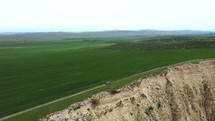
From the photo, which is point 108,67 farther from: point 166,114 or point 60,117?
point 60,117

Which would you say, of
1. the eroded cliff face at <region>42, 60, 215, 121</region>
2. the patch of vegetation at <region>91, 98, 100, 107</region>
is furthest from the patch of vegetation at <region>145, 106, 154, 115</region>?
the patch of vegetation at <region>91, 98, 100, 107</region>

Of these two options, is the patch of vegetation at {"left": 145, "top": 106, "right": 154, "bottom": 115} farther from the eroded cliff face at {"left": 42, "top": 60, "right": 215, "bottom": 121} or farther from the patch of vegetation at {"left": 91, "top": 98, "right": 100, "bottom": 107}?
the patch of vegetation at {"left": 91, "top": 98, "right": 100, "bottom": 107}

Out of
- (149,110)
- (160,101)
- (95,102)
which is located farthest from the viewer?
(160,101)

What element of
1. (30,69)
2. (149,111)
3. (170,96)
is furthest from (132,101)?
(30,69)

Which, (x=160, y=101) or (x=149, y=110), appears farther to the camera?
(x=160, y=101)

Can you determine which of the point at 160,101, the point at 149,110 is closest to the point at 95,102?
the point at 149,110

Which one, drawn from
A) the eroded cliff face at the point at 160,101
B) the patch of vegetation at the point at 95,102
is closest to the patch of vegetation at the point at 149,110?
the eroded cliff face at the point at 160,101

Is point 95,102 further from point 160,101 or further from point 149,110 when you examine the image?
point 160,101

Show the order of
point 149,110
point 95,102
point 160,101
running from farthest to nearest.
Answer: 1. point 160,101
2. point 149,110
3. point 95,102
